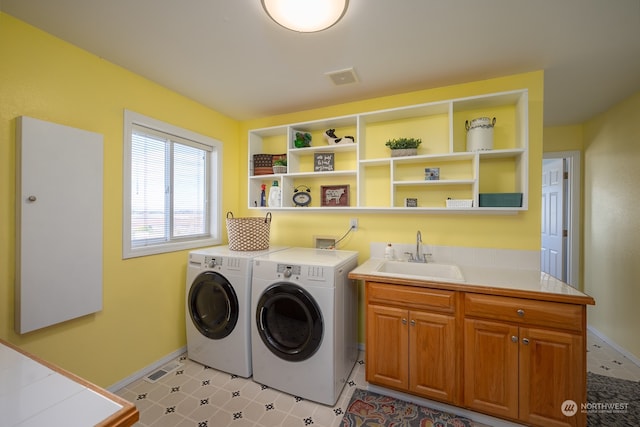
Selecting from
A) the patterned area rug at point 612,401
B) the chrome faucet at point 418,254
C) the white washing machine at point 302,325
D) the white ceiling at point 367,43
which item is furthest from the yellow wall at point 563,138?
the white washing machine at point 302,325

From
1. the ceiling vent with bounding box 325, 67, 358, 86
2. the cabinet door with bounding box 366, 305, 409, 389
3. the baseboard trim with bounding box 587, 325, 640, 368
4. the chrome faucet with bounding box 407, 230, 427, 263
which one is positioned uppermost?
the ceiling vent with bounding box 325, 67, 358, 86

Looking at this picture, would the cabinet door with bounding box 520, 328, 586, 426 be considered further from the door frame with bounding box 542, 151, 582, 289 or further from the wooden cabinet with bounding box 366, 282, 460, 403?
the door frame with bounding box 542, 151, 582, 289

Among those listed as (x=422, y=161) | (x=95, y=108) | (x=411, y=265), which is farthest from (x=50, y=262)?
(x=422, y=161)

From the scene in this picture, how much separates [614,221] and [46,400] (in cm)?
406

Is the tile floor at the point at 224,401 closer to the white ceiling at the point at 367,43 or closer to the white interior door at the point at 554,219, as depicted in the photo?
the white interior door at the point at 554,219

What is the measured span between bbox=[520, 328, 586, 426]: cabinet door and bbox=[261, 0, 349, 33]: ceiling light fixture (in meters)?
2.00

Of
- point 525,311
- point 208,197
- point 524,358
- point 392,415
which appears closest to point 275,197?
point 208,197

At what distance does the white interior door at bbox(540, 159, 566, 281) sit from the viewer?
123 inches

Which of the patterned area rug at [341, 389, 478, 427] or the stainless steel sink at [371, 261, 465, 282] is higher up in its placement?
Answer: the stainless steel sink at [371, 261, 465, 282]

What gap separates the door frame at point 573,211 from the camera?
9.73 feet

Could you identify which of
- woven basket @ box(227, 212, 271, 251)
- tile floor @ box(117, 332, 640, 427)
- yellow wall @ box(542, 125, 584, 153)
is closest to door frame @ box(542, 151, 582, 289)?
yellow wall @ box(542, 125, 584, 153)

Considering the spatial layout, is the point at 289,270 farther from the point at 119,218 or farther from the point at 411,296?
the point at 119,218

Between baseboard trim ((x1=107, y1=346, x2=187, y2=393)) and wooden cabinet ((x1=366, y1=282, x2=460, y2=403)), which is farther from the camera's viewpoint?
baseboard trim ((x1=107, y1=346, x2=187, y2=393))

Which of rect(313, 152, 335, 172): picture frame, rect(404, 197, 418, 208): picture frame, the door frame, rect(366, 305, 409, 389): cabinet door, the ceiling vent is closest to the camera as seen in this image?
rect(366, 305, 409, 389): cabinet door
